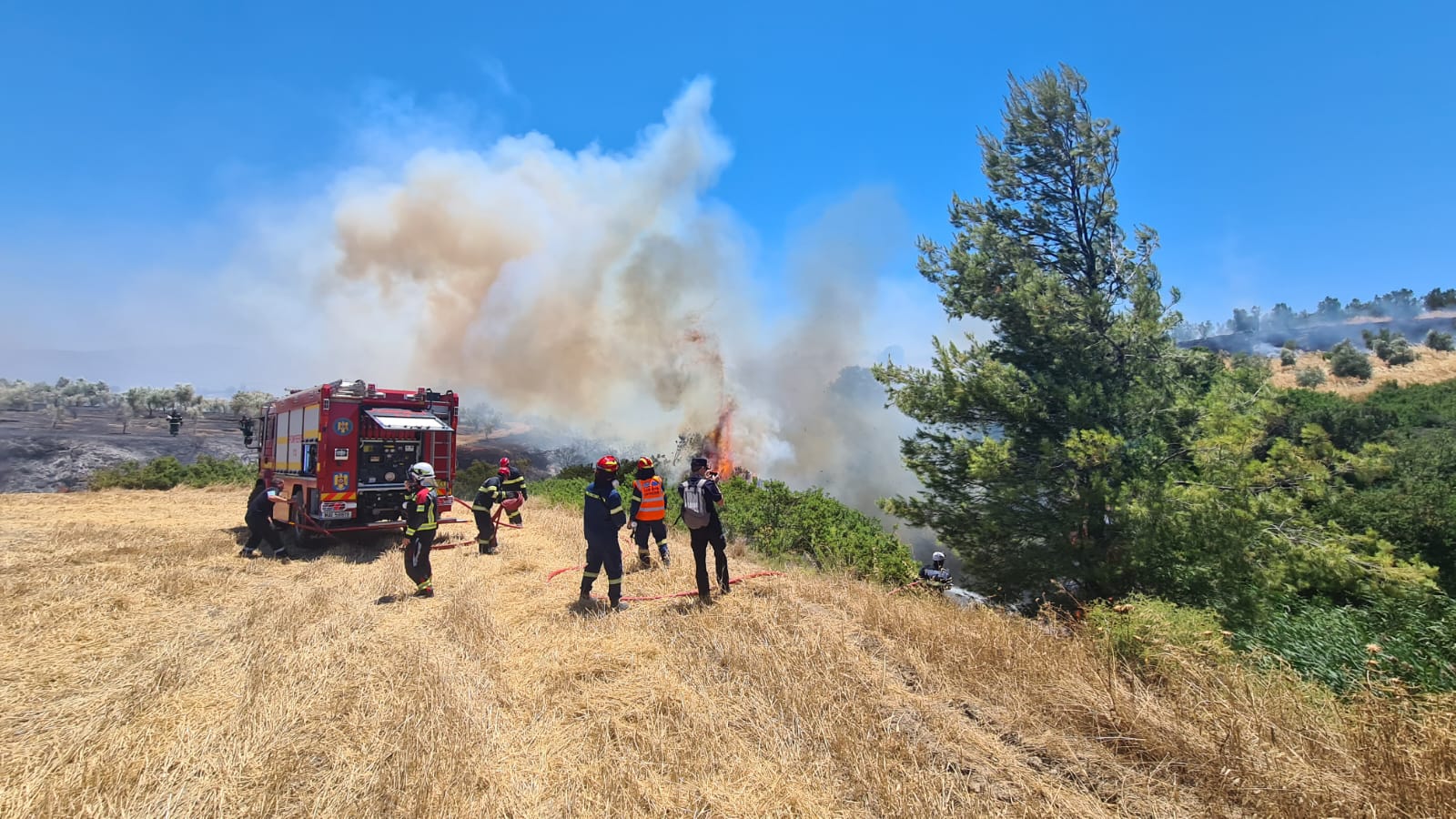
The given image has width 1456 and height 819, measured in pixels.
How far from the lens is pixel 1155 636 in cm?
501

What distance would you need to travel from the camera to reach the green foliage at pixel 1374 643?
5141 mm

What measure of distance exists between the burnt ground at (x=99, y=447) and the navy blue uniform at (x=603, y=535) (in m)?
22.7

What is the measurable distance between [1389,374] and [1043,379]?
61.7 m

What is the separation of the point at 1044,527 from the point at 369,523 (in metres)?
12.7

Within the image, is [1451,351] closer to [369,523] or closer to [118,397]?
[369,523]

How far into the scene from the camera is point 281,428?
13203mm

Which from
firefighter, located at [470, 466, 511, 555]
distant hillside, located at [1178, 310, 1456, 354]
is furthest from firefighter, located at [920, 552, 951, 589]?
distant hillside, located at [1178, 310, 1456, 354]

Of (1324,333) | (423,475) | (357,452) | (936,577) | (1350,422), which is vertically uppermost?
(1324,333)

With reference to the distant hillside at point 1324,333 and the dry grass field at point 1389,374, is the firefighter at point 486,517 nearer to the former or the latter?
the dry grass field at point 1389,374

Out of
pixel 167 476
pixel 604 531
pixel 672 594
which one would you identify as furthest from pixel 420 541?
pixel 167 476

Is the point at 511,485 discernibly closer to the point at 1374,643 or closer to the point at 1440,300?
the point at 1374,643

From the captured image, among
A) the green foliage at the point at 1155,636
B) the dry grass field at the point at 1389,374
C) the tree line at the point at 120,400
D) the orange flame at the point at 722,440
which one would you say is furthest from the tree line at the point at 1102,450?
the dry grass field at the point at 1389,374

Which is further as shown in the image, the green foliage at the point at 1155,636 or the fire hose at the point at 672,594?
the fire hose at the point at 672,594

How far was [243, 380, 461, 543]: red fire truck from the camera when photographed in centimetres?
1113
